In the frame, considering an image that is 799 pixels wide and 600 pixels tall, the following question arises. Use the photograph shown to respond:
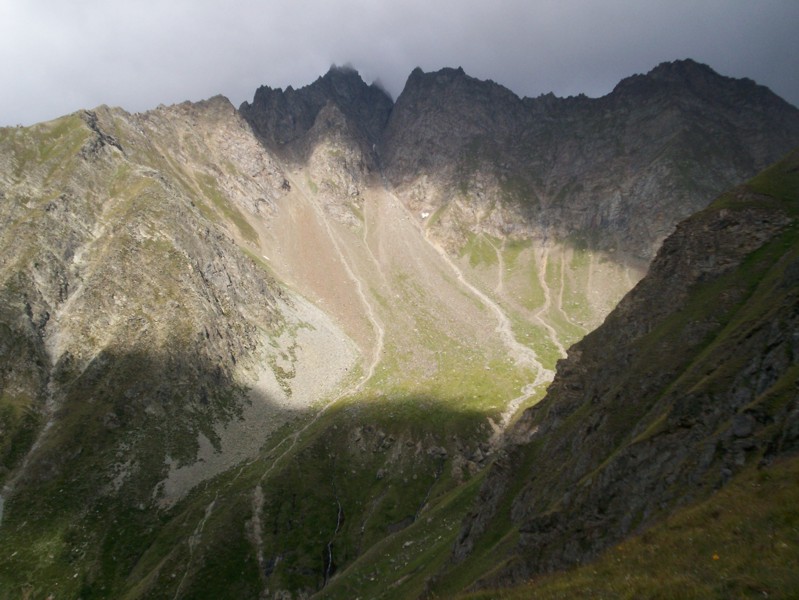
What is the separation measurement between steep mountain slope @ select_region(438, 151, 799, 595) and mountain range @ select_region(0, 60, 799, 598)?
187mm

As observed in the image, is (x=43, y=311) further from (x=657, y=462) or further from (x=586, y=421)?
(x=657, y=462)

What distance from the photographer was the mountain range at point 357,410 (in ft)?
78.6

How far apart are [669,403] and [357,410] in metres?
77.1

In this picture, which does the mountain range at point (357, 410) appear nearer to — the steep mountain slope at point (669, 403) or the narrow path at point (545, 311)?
the steep mountain slope at point (669, 403)

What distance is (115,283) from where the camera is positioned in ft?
342

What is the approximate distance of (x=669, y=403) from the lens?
3023 cm

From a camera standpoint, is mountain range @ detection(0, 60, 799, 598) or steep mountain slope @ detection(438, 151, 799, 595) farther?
mountain range @ detection(0, 60, 799, 598)

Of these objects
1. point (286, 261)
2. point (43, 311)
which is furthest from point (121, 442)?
point (286, 261)

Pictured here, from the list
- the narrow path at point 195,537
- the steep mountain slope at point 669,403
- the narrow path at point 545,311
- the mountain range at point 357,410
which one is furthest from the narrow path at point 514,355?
the narrow path at point 195,537

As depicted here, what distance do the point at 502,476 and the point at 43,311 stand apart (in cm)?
9998

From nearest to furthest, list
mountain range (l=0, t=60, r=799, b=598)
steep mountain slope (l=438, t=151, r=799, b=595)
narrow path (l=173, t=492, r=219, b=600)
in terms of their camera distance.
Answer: steep mountain slope (l=438, t=151, r=799, b=595) → mountain range (l=0, t=60, r=799, b=598) → narrow path (l=173, t=492, r=219, b=600)

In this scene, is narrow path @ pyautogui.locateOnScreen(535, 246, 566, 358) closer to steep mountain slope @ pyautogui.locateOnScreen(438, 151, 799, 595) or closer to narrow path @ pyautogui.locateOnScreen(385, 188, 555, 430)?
narrow path @ pyautogui.locateOnScreen(385, 188, 555, 430)

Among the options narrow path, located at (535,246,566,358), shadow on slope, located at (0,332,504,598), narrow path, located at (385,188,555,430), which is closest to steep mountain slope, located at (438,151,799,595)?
shadow on slope, located at (0,332,504,598)

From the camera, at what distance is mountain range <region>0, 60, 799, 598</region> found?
2395 centimetres
